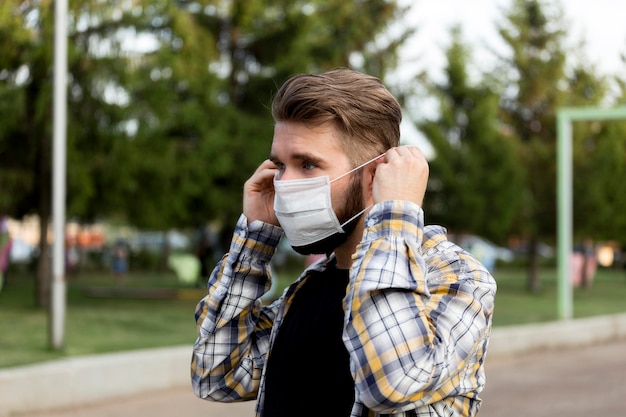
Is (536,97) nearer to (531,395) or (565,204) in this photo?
(565,204)

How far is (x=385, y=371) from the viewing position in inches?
68.4

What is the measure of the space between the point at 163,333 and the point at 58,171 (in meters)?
3.06

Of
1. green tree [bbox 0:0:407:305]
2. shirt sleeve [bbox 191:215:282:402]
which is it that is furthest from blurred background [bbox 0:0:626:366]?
shirt sleeve [bbox 191:215:282:402]

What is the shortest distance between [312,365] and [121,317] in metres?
13.6

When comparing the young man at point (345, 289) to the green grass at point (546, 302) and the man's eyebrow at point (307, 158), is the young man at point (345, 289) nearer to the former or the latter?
the man's eyebrow at point (307, 158)

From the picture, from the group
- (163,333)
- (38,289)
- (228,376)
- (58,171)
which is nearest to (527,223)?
(38,289)

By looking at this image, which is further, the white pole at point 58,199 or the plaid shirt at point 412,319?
the white pole at point 58,199

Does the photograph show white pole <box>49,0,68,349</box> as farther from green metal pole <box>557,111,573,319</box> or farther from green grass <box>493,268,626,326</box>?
green metal pole <box>557,111,573,319</box>

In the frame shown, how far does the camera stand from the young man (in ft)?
5.79

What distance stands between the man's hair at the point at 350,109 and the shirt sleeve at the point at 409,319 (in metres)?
0.19

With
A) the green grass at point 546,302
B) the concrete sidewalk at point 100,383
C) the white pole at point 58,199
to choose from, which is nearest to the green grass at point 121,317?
the green grass at point 546,302

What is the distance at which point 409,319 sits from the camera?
1.75 m

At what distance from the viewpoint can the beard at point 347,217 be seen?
6.64ft

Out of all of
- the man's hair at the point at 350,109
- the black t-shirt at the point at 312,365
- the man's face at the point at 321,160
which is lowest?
the black t-shirt at the point at 312,365
